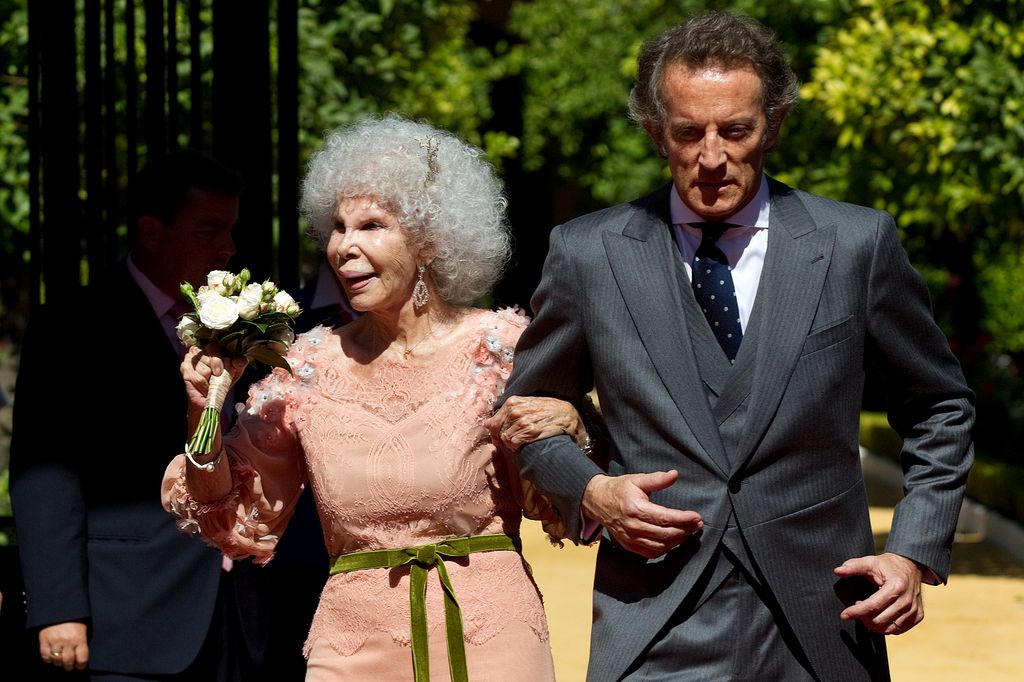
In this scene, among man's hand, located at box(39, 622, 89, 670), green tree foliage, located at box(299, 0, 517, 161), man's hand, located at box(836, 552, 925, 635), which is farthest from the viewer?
green tree foliage, located at box(299, 0, 517, 161)

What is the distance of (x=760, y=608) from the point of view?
3537mm

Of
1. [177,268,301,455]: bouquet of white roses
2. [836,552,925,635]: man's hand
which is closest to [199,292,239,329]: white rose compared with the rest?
[177,268,301,455]: bouquet of white roses

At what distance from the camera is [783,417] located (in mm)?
3502

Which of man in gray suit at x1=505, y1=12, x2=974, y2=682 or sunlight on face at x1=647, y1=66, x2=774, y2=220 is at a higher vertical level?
sunlight on face at x1=647, y1=66, x2=774, y2=220

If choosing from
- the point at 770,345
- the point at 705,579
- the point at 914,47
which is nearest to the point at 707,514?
the point at 705,579

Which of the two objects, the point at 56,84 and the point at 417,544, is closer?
the point at 417,544

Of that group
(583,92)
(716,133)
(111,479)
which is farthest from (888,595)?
(583,92)

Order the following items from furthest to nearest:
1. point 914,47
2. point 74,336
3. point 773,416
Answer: point 914,47, point 74,336, point 773,416

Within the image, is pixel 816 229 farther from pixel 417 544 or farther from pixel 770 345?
pixel 417 544

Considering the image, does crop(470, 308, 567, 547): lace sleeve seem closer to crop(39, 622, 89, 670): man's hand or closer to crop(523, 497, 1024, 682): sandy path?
crop(39, 622, 89, 670): man's hand

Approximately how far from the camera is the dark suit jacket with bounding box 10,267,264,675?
15.4 feet

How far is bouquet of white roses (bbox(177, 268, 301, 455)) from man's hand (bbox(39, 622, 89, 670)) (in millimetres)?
973

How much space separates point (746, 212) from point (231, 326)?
3.83ft

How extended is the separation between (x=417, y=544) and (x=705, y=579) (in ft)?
2.59
